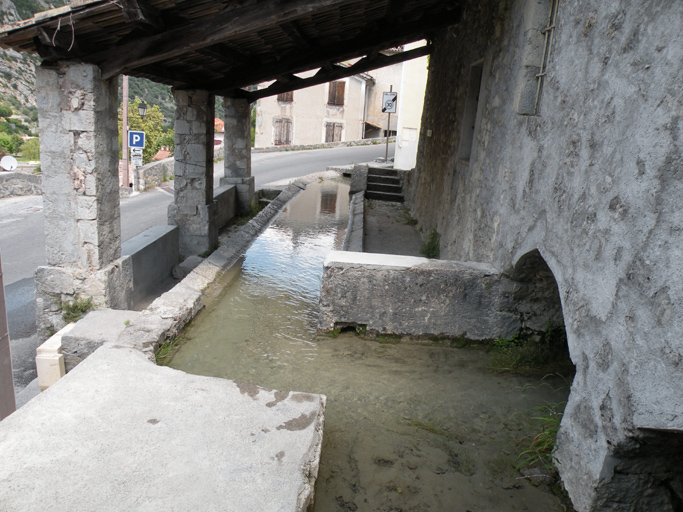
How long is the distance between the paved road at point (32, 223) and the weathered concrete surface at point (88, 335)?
1.62 meters

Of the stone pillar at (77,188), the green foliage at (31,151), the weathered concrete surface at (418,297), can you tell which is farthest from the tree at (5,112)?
the weathered concrete surface at (418,297)

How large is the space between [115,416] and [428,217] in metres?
6.00

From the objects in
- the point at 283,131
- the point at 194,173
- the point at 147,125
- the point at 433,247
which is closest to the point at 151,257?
the point at 194,173

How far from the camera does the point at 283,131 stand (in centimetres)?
3152

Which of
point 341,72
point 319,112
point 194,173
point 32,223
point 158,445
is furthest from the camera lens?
point 319,112

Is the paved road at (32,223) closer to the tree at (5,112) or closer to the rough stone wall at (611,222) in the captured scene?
the rough stone wall at (611,222)

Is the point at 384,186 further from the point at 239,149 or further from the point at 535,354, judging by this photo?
the point at 535,354

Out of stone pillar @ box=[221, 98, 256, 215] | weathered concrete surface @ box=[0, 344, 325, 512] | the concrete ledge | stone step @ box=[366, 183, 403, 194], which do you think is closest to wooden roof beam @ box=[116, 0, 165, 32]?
the concrete ledge

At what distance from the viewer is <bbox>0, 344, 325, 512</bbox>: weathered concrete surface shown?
6.83 feet

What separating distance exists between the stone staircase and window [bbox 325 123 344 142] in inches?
789

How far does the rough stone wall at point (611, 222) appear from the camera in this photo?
2107 millimetres

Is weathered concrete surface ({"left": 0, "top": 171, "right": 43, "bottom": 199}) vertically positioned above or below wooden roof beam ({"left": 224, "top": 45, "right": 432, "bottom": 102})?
below

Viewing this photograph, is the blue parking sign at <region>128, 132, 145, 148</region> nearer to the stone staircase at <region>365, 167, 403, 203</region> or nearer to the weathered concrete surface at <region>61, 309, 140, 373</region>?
the stone staircase at <region>365, 167, 403, 203</region>

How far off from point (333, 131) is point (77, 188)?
28019mm
